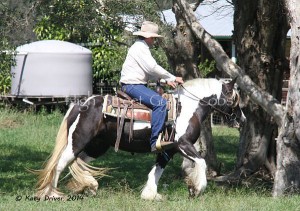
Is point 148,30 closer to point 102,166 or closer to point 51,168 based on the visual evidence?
point 51,168

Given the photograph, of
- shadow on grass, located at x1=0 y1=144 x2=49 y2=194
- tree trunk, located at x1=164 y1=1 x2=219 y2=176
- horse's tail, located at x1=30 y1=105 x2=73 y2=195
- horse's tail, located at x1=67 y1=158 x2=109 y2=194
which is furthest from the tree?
shadow on grass, located at x1=0 y1=144 x2=49 y2=194

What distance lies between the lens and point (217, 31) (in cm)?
2995

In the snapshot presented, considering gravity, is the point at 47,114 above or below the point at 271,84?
below

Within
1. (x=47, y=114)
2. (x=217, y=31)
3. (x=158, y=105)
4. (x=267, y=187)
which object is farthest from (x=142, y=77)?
(x=217, y=31)

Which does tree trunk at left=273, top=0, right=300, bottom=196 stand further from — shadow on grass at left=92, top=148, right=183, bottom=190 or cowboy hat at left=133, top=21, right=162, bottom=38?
shadow on grass at left=92, top=148, right=183, bottom=190

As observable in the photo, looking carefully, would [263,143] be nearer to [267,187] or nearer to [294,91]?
[267,187]

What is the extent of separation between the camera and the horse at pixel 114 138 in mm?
10680

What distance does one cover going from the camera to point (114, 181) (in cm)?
1348

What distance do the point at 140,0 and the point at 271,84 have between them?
3.68m

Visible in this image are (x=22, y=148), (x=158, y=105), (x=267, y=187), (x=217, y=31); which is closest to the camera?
(x=158, y=105)

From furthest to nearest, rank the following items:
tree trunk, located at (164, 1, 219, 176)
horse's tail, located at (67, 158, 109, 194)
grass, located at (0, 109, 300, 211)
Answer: tree trunk, located at (164, 1, 219, 176) < horse's tail, located at (67, 158, 109, 194) < grass, located at (0, 109, 300, 211)

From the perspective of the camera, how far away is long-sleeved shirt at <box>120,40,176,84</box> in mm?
10703

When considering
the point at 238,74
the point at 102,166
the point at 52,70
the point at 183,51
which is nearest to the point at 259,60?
the point at 183,51

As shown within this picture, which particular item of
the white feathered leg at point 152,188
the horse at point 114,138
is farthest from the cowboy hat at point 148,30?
the white feathered leg at point 152,188
